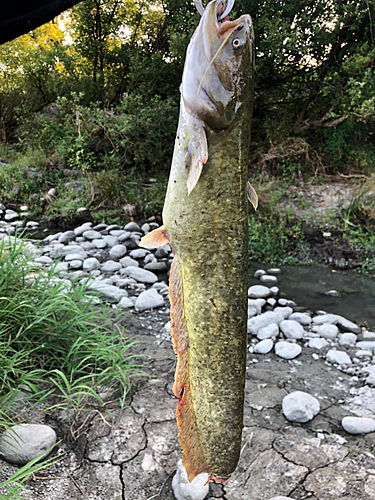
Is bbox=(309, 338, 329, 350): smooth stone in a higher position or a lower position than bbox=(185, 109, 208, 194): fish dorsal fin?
lower

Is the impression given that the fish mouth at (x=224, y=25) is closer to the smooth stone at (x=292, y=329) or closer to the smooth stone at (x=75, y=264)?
the smooth stone at (x=292, y=329)

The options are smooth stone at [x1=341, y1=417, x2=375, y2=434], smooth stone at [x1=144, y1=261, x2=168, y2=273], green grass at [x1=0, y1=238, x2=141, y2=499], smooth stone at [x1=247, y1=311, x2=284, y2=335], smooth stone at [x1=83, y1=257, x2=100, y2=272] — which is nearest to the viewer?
green grass at [x1=0, y1=238, x2=141, y2=499]

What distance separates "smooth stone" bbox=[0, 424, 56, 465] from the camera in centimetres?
240

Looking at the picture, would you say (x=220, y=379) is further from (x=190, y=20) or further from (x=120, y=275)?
(x=190, y=20)

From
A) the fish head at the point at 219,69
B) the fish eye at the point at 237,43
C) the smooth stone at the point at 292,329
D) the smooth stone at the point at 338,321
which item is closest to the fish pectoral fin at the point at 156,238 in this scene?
the fish head at the point at 219,69

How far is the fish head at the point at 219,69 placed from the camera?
139 centimetres

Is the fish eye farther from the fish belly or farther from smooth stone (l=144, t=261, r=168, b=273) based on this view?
smooth stone (l=144, t=261, r=168, b=273)

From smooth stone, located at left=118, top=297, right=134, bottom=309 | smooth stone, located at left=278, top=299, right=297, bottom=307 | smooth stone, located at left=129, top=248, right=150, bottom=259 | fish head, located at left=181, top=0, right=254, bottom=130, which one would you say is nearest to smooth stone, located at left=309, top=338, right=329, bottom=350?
smooth stone, located at left=278, top=299, right=297, bottom=307

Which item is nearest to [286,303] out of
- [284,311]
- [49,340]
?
[284,311]

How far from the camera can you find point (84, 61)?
37.1ft

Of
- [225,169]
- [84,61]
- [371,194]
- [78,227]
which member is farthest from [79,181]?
[225,169]

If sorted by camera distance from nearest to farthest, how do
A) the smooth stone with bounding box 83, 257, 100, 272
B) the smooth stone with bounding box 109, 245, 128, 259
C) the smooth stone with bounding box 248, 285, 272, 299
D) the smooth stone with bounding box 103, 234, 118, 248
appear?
1. the smooth stone with bounding box 248, 285, 272, 299
2. the smooth stone with bounding box 83, 257, 100, 272
3. the smooth stone with bounding box 109, 245, 128, 259
4. the smooth stone with bounding box 103, 234, 118, 248

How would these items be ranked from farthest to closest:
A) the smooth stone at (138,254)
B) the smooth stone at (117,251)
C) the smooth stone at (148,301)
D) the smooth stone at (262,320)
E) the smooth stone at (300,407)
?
the smooth stone at (138,254) < the smooth stone at (117,251) < the smooth stone at (148,301) < the smooth stone at (262,320) < the smooth stone at (300,407)

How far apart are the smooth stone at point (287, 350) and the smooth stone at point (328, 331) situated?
56cm
